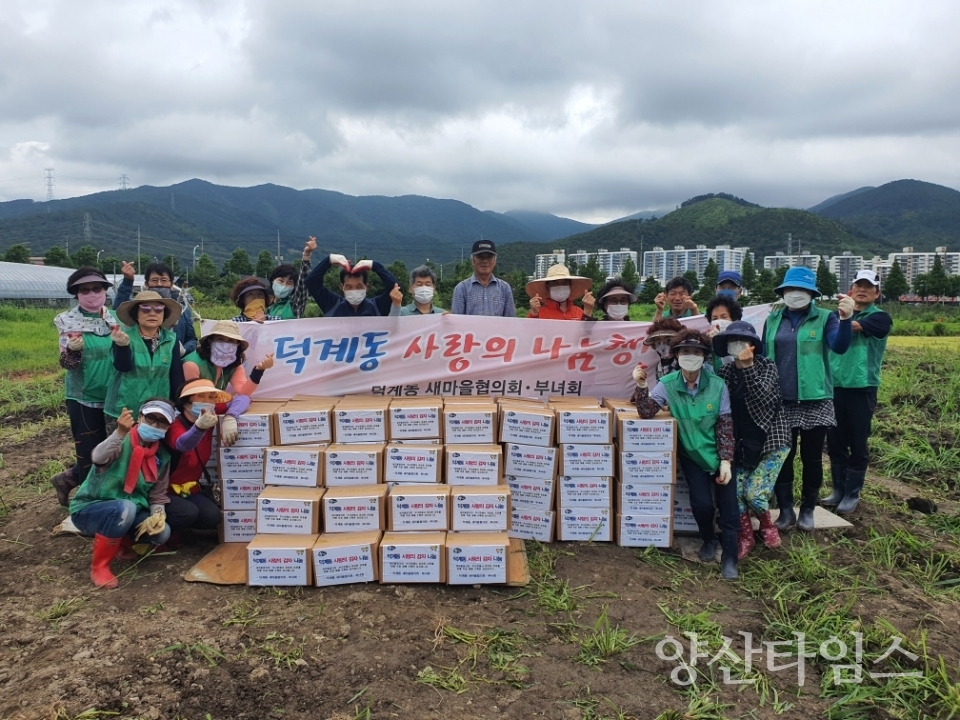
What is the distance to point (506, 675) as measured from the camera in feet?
10.8

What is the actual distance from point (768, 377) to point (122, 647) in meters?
4.72

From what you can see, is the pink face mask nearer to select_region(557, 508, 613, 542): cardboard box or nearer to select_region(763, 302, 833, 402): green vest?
select_region(557, 508, 613, 542): cardboard box

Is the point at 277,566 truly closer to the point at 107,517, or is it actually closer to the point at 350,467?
the point at 350,467

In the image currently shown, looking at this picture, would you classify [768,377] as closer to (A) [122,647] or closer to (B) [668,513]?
(B) [668,513]

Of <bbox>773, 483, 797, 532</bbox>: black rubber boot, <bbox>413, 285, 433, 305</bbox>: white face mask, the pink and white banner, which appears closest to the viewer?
<bbox>773, 483, 797, 532</bbox>: black rubber boot

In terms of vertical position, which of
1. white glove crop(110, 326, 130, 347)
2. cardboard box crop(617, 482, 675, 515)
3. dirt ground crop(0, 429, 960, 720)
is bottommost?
dirt ground crop(0, 429, 960, 720)

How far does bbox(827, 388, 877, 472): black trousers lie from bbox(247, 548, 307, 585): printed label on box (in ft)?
15.4

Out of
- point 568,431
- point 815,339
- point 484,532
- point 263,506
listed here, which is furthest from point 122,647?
point 815,339

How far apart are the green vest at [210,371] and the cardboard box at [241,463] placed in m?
0.57

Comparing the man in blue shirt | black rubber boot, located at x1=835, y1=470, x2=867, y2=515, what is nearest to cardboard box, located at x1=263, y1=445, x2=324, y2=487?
the man in blue shirt

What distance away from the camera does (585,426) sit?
15.6ft

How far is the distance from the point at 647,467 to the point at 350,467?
7.73ft

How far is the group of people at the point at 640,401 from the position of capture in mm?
4332

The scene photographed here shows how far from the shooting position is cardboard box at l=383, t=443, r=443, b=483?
14.9 feet
